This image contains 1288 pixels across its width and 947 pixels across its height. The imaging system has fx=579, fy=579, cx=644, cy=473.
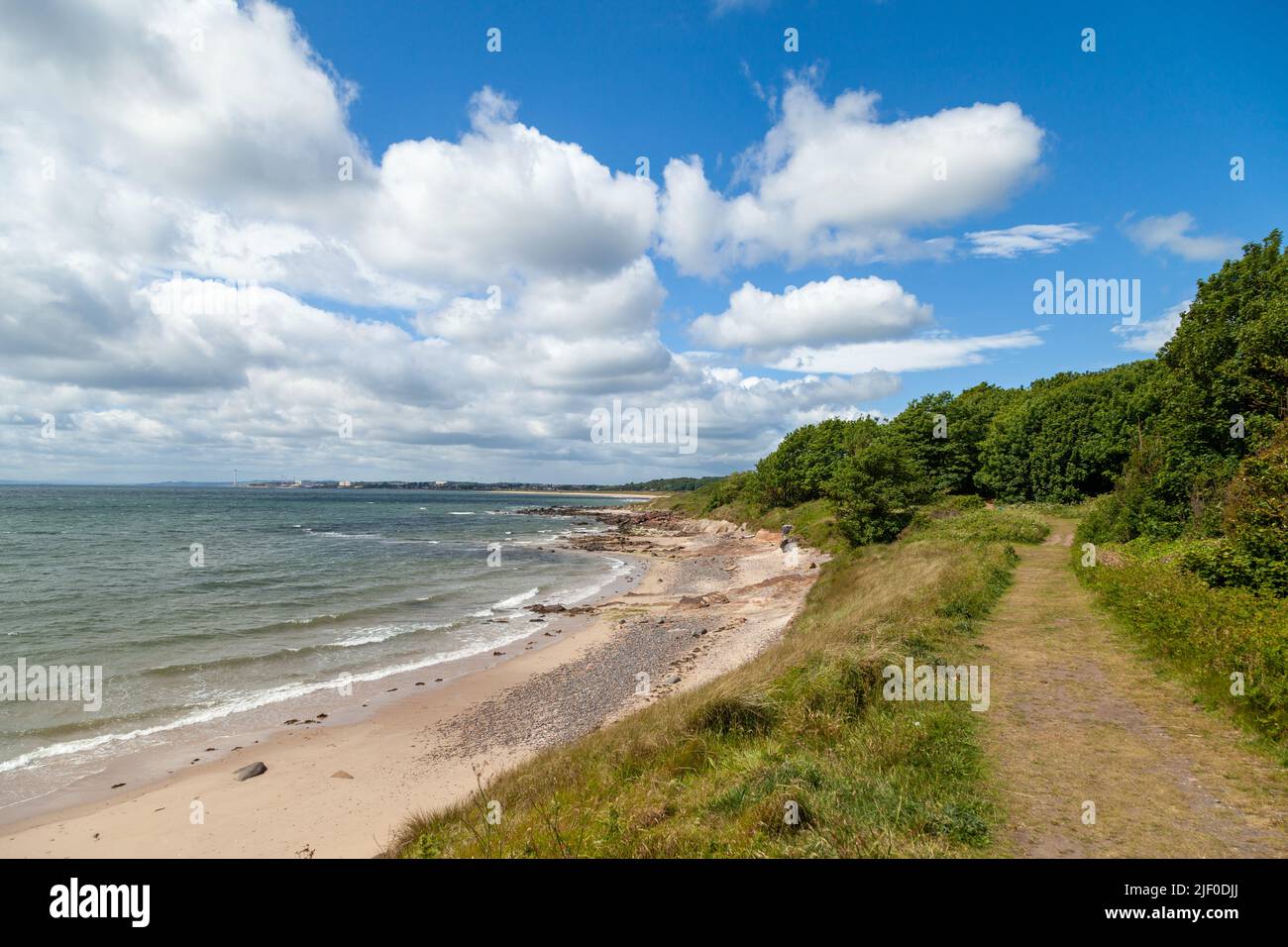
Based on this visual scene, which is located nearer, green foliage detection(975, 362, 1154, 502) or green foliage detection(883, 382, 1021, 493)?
green foliage detection(975, 362, 1154, 502)

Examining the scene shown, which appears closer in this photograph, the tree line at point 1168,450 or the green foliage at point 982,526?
the tree line at point 1168,450

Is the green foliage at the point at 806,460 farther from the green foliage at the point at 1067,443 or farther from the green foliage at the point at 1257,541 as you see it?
the green foliage at the point at 1257,541

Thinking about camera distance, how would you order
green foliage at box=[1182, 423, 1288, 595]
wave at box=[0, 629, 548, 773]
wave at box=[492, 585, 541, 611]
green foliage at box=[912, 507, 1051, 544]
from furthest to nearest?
wave at box=[492, 585, 541, 611]
green foliage at box=[912, 507, 1051, 544]
wave at box=[0, 629, 548, 773]
green foliage at box=[1182, 423, 1288, 595]

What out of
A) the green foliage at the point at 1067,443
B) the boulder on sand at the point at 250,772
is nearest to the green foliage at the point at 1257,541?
the boulder on sand at the point at 250,772

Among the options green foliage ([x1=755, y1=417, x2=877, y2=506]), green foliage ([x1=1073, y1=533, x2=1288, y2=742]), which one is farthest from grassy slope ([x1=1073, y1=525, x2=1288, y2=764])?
green foliage ([x1=755, y1=417, x2=877, y2=506])

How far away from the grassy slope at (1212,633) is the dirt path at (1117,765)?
38 cm

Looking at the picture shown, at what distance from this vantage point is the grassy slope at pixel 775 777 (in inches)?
239

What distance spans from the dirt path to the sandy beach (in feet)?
25.2

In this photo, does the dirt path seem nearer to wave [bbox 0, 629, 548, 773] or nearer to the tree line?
the tree line

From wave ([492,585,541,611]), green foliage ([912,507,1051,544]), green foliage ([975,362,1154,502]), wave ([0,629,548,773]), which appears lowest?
wave ([492,585,541,611])

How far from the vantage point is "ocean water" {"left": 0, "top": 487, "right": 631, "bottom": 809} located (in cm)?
1617

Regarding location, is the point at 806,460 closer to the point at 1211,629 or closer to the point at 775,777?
the point at 1211,629

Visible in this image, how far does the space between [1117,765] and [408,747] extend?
49.1 feet
